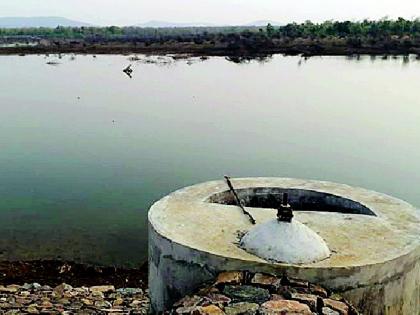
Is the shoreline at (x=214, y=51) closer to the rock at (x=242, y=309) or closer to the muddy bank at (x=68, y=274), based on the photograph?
the muddy bank at (x=68, y=274)

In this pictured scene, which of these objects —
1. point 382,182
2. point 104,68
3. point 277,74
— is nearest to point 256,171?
point 382,182

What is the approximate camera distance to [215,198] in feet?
22.6

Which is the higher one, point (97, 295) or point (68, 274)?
point (97, 295)

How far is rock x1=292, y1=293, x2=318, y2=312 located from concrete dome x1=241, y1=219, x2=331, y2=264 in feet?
1.12

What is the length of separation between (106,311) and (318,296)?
3.95 metres

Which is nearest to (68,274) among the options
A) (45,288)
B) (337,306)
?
(45,288)

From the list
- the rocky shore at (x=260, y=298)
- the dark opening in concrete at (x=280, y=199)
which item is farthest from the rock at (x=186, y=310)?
the dark opening in concrete at (x=280, y=199)

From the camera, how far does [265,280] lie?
4.90 m

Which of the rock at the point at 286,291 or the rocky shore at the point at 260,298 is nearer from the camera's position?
the rocky shore at the point at 260,298

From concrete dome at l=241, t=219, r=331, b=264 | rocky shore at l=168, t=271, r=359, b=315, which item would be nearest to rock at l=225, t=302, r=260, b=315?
rocky shore at l=168, t=271, r=359, b=315

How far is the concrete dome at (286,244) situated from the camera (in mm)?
4992

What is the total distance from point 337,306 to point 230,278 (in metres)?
0.92

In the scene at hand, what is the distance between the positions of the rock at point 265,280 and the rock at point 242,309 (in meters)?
0.33

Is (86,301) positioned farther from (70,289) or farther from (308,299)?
(308,299)
